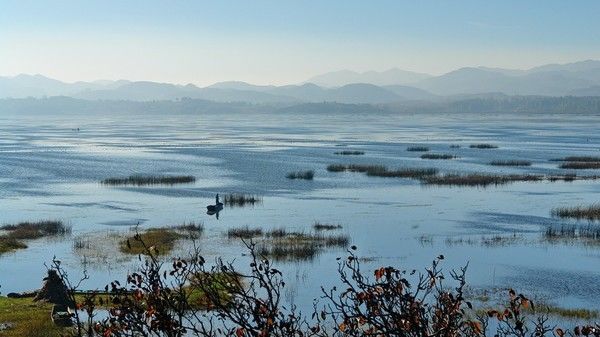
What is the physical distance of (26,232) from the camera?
40.2 m

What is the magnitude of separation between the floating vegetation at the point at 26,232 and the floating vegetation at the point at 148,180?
794 inches

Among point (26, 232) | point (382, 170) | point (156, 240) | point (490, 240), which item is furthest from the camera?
point (382, 170)

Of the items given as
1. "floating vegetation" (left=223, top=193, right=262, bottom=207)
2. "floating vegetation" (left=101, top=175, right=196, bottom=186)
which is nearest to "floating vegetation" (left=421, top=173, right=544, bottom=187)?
"floating vegetation" (left=223, top=193, right=262, bottom=207)

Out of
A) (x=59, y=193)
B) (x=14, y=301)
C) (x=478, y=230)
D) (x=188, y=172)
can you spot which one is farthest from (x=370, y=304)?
(x=188, y=172)

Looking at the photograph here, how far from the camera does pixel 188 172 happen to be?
72812 mm

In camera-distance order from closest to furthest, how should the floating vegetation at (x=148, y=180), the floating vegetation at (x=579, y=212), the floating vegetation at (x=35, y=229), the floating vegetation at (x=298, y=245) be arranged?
the floating vegetation at (x=298, y=245)
the floating vegetation at (x=35, y=229)
the floating vegetation at (x=579, y=212)
the floating vegetation at (x=148, y=180)

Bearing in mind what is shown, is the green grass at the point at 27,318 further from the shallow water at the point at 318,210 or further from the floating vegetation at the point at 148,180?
the floating vegetation at the point at 148,180

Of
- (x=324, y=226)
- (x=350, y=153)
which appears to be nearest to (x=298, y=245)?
(x=324, y=226)

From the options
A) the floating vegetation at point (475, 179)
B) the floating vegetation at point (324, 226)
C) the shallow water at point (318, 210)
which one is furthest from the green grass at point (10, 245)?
the floating vegetation at point (475, 179)

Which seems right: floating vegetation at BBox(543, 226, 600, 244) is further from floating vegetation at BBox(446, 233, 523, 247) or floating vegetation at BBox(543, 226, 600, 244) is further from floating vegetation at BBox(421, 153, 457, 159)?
floating vegetation at BBox(421, 153, 457, 159)

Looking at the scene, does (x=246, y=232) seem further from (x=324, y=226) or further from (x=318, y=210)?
(x=318, y=210)

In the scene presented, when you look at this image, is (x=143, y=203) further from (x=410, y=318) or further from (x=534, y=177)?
(x=410, y=318)

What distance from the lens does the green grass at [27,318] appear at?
22500mm

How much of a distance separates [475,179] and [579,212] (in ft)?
55.6
